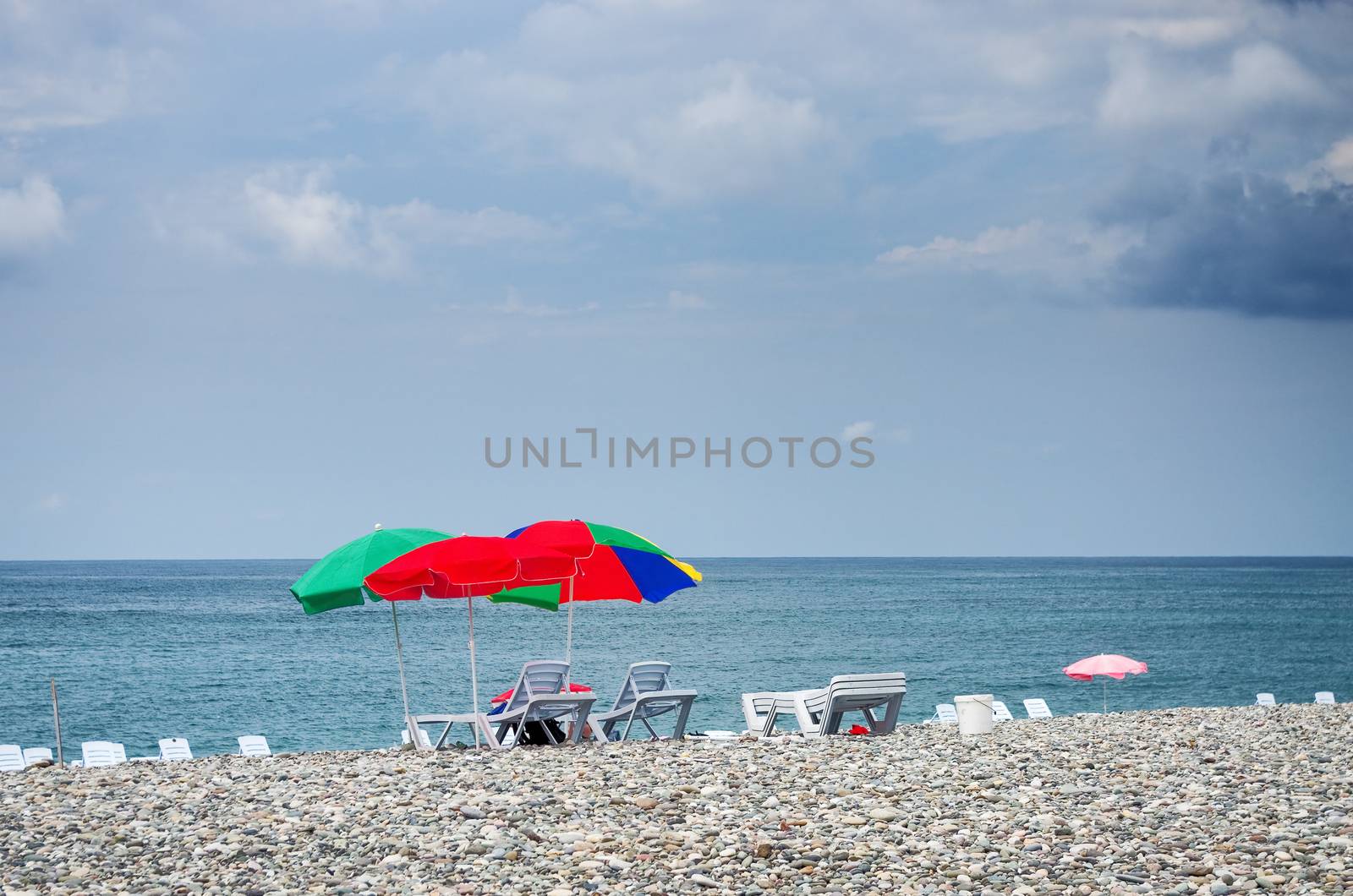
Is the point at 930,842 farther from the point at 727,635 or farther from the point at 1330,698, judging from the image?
the point at 727,635

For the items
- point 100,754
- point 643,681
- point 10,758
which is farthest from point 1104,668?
point 10,758

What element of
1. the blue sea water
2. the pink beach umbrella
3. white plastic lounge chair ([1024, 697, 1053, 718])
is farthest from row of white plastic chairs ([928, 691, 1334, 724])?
the blue sea water

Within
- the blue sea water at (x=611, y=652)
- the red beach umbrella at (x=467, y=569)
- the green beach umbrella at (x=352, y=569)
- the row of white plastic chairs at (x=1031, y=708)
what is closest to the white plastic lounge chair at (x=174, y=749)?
the green beach umbrella at (x=352, y=569)

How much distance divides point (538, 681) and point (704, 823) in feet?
15.0

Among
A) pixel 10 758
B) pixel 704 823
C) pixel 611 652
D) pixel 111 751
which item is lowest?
pixel 611 652

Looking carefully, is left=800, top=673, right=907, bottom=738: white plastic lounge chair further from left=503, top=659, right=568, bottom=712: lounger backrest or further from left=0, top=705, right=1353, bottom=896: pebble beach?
left=503, top=659, right=568, bottom=712: lounger backrest

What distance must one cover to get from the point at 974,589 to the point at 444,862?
115 m

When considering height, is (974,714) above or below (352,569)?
below

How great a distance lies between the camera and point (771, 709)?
42.3ft

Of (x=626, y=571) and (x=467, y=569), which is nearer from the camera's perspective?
(x=467, y=569)

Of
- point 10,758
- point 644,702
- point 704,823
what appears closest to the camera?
point 704,823

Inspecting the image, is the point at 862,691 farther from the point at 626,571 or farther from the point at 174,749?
the point at 174,749

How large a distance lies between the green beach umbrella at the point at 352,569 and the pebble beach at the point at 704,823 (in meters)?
1.41

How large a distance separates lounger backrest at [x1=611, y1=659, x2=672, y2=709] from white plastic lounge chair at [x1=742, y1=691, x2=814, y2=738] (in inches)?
38.3
